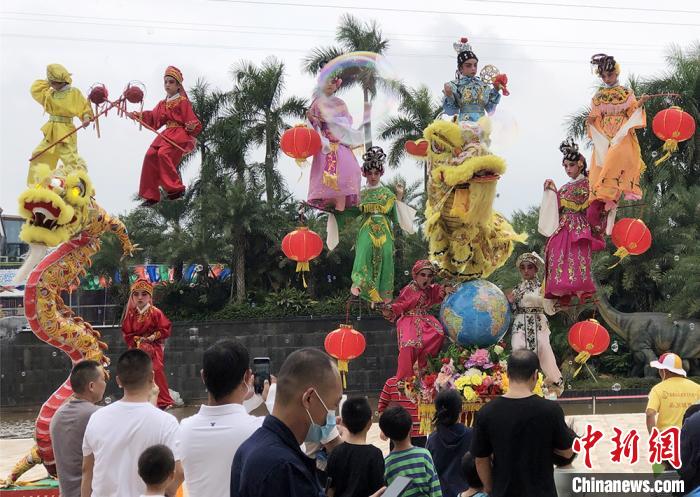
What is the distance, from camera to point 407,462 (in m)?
4.93

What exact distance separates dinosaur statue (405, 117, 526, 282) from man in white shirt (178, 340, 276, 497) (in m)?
5.22

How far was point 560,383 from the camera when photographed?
9719 millimetres

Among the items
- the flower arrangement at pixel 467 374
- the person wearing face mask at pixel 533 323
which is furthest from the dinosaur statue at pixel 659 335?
the flower arrangement at pixel 467 374

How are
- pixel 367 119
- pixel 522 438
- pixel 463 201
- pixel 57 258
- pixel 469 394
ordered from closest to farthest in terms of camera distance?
pixel 522 438, pixel 469 394, pixel 463 201, pixel 57 258, pixel 367 119

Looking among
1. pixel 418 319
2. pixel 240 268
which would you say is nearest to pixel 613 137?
pixel 418 319

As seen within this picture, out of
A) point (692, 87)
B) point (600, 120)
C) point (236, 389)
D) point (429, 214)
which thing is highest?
point (692, 87)

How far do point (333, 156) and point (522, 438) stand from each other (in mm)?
5670

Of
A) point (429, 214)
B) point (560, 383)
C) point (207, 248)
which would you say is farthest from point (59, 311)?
point (207, 248)

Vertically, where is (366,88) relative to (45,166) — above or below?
above

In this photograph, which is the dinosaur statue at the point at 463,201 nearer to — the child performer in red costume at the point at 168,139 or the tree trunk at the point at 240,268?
the child performer in red costume at the point at 168,139

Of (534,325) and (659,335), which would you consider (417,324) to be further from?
(659,335)

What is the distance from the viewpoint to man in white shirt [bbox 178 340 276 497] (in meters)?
3.92

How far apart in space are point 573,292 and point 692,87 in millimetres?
16002

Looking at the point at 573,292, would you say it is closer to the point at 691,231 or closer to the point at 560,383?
the point at 560,383
